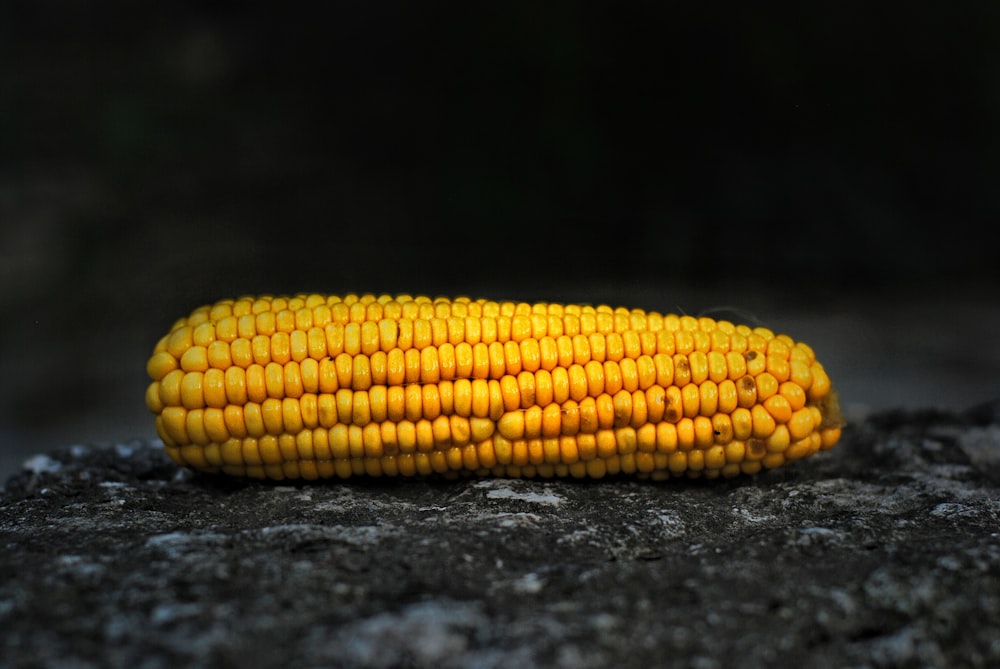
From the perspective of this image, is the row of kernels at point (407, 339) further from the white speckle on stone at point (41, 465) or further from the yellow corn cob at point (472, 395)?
the white speckle on stone at point (41, 465)

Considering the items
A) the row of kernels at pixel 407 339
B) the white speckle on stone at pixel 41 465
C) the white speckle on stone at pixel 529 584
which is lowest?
the white speckle on stone at pixel 529 584

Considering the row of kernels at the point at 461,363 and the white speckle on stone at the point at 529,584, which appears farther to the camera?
the row of kernels at the point at 461,363

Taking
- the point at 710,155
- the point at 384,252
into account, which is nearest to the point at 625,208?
the point at 710,155

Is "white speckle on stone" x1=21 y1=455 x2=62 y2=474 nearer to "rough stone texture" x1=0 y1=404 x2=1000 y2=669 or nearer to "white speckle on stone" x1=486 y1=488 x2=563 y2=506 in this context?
"rough stone texture" x1=0 y1=404 x2=1000 y2=669

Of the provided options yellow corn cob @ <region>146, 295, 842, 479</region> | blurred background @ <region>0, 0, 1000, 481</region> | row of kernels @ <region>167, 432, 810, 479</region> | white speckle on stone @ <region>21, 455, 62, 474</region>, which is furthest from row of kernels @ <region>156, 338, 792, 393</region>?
→ blurred background @ <region>0, 0, 1000, 481</region>

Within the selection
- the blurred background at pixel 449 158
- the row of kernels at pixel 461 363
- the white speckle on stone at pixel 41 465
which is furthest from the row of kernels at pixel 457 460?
the blurred background at pixel 449 158
